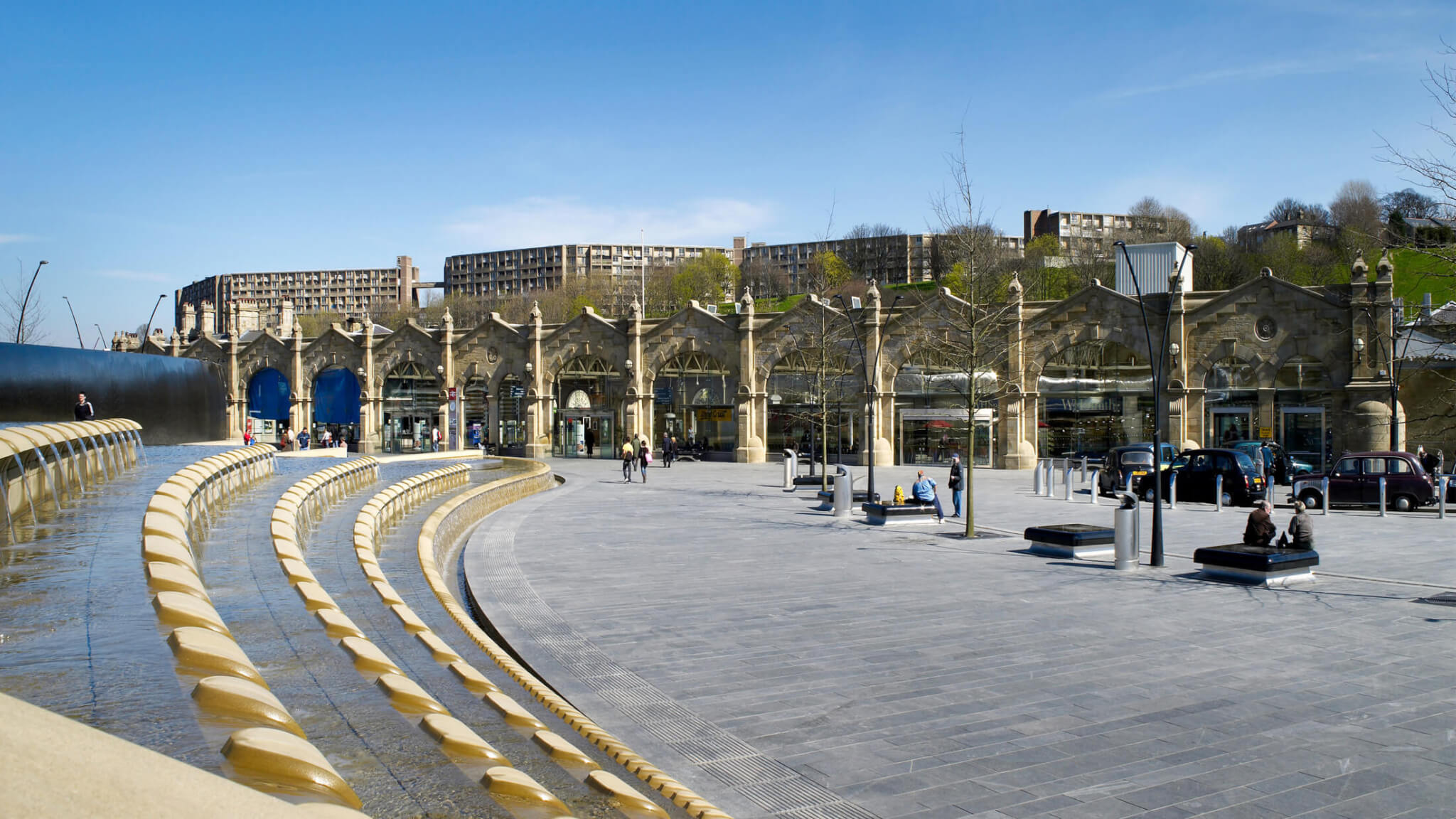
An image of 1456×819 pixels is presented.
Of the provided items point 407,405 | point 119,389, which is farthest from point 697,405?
point 119,389

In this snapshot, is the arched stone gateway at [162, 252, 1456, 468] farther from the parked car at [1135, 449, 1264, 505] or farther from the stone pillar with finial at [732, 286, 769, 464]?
the parked car at [1135, 449, 1264, 505]

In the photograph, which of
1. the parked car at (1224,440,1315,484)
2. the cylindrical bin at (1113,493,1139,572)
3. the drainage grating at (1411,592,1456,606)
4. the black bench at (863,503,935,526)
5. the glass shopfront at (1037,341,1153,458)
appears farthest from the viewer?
the glass shopfront at (1037,341,1153,458)

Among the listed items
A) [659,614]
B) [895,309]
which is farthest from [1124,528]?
[895,309]

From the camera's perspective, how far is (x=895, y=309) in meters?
45.2

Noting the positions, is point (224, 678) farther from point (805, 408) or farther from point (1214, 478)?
point (805, 408)

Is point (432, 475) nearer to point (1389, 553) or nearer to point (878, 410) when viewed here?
point (1389, 553)

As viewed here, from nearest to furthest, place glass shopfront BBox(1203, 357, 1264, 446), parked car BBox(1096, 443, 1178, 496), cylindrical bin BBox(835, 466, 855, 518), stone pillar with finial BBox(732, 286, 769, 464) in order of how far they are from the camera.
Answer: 1. cylindrical bin BBox(835, 466, 855, 518)
2. parked car BBox(1096, 443, 1178, 496)
3. glass shopfront BBox(1203, 357, 1264, 446)
4. stone pillar with finial BBox(732, 286, 769, 464)

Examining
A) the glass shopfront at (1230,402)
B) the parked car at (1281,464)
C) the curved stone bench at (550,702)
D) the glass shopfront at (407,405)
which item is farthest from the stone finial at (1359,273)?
the glass shopfront at (407,405)

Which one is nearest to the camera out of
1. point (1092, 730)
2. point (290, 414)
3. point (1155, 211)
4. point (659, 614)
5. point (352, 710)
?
point (352, 710)

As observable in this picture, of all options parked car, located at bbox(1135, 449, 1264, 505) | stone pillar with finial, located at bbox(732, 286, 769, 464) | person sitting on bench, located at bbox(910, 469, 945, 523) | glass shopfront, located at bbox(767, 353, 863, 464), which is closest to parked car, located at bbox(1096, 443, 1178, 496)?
parked car, located at bbox(1135, 449, 1264, 505)

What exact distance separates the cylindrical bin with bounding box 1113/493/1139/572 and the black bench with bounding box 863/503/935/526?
6.60 m

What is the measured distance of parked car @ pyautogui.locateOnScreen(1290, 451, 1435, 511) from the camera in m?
24.9

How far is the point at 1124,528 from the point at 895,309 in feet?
101

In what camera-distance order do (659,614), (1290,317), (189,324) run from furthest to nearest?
(189,324), (1290,317), (659,614)
